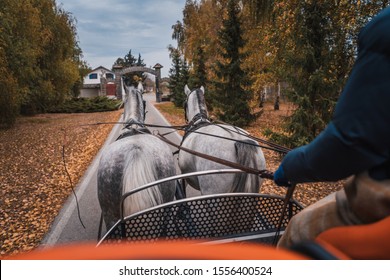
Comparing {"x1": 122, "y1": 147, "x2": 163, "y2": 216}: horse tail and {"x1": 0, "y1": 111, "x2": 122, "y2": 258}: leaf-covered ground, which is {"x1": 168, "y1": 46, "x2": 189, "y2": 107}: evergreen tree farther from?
{"x1": 122, "y1": 147, "x2": 163, "y2": 216}: horse tail

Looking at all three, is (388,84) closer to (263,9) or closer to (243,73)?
(263,9)

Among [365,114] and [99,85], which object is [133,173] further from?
[99,85]

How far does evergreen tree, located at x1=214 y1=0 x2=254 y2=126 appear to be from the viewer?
625 inches

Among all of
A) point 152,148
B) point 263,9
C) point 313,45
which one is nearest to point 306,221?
point 152,148

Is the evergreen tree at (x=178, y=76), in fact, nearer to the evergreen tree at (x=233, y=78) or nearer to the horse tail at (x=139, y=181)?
the evergreen tree at (x=233, y=78)

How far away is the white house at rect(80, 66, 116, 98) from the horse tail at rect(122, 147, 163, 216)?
56.9m

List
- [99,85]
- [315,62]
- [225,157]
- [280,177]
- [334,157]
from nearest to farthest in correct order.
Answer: [334,157] → [280,177] → [225,157] → [315,62] → [99,85]

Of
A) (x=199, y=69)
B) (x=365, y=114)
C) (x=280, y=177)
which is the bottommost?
(x=280, y=177)

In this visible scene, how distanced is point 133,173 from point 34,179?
237 inches

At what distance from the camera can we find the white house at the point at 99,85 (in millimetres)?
59406

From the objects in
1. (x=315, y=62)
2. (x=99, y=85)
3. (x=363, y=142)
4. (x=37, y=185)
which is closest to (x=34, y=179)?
(x=37, y=185)

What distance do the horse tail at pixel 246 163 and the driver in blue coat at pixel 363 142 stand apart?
97.0 inches

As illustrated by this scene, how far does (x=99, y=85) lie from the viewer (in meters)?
65.1
